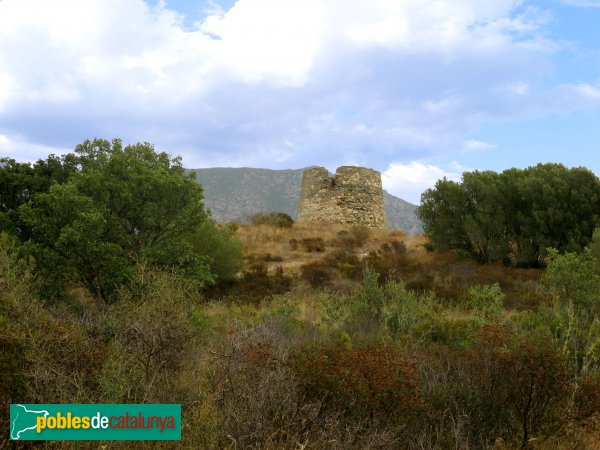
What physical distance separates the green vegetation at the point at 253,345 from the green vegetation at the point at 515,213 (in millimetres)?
3016

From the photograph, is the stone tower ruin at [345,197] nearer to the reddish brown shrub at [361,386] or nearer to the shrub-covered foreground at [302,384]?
the shrub-covered foreground at [302,384]

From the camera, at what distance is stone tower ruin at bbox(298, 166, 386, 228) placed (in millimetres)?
25547

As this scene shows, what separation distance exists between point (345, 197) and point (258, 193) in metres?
99.8

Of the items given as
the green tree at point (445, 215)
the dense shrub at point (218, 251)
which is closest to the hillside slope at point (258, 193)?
the green tree at point (445, 215)

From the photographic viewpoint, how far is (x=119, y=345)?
5.14 m

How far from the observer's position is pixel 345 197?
25.8m

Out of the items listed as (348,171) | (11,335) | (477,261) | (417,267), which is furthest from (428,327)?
(348,171)

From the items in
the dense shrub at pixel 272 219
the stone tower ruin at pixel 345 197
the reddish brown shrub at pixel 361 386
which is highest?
the stone tower ruin at pixel 345 197

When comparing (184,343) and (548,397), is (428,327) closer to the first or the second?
(548,397)

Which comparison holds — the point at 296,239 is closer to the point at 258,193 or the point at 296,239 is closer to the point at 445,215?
the point at 445,215

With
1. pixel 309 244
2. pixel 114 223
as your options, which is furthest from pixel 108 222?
pixel 309 244

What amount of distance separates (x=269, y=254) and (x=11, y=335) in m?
12.8

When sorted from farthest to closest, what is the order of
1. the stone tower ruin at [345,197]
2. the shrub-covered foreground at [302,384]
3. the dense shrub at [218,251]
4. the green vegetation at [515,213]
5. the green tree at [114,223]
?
the stone tower ruin at [345,197], the green vegetation at [515,213], the dense shrub at [218,251], the green tree at [114,223], the shrub-covered foreground at [302,384]

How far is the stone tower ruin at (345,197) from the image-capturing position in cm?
2555
